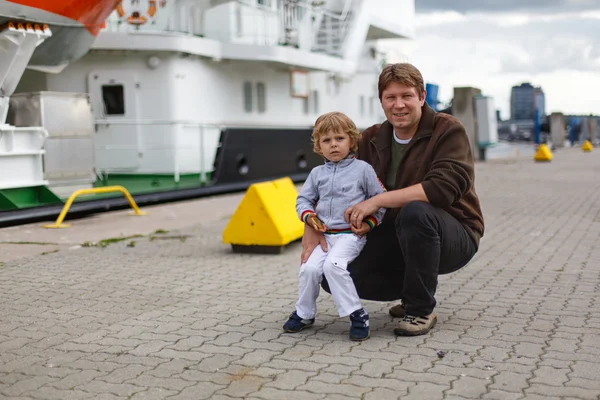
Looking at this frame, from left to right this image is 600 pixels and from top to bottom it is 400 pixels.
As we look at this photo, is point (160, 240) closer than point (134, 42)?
Yes

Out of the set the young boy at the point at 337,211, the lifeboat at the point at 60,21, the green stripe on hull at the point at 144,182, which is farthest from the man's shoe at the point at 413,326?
the green stripe on hull at the point at 144,182

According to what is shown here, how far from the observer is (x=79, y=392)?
3.83m

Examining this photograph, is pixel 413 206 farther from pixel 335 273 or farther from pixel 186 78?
pixel 186 78

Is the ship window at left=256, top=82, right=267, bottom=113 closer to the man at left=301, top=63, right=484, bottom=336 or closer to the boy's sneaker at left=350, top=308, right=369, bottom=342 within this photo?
the man at left=301, top=63, right=484, bottom=336

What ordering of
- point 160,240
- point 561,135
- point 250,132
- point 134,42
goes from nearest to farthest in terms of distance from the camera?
point 160,240, point 134,42, point 250,132, point 561,135

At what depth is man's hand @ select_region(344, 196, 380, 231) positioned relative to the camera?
15.0 ft

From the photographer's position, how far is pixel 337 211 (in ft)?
15.6

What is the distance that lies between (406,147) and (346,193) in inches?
19.2

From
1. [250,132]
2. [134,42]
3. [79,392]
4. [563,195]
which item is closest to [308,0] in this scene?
[250,132]

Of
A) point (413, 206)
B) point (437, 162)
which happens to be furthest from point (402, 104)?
point (413, 206)

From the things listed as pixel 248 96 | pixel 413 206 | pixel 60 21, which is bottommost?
pixel 413 206

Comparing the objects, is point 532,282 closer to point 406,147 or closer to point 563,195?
point 406,147

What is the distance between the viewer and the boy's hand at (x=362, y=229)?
15.1ft

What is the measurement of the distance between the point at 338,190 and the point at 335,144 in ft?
0.91
